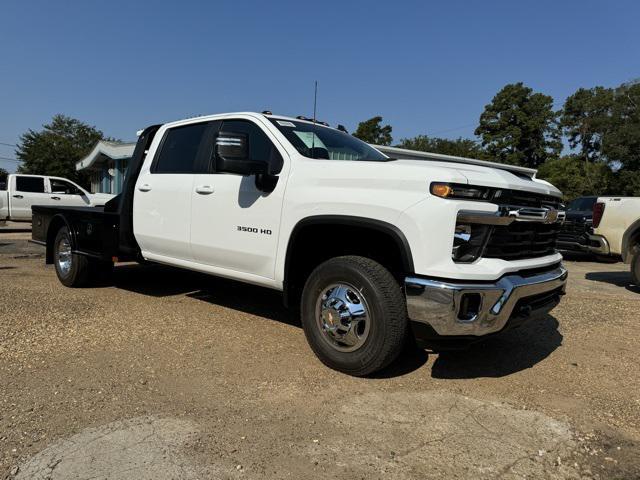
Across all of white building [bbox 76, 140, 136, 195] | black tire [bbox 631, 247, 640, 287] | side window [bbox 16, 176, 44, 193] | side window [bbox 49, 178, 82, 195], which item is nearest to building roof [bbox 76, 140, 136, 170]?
white building [bbox 76, 140, 136, 195]

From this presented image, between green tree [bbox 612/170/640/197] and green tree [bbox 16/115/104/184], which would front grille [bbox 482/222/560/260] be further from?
green tree [bbox 16/115/104/184]

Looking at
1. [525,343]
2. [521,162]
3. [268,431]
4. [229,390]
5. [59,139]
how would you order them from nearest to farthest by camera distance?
[268,431]
[229,390]
[525,343]
[521,162]
[59,139]

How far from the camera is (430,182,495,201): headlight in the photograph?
10.6 feet

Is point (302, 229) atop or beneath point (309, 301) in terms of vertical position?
atop

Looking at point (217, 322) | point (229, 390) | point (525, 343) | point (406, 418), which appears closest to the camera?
point (406, 418)

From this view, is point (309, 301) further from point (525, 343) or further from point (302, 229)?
point (525, 343)

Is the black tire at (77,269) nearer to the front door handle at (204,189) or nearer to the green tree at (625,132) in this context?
the front door handle at (204,189)

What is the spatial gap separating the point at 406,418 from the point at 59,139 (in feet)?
180

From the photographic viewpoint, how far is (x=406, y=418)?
3.18 meters

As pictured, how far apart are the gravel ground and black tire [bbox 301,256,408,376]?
0.16m

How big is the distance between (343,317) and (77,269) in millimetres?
4090

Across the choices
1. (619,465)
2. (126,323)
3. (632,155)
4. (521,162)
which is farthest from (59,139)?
(619,465)

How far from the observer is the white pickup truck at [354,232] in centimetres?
328

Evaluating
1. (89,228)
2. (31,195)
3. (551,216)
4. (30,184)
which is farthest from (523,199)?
(30,184)
